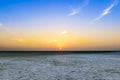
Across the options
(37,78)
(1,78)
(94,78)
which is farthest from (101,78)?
(1,78)

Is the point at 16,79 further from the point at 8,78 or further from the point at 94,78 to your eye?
the point at 94,78

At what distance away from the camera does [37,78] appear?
15477mm

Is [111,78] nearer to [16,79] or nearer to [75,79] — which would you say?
[75,79]

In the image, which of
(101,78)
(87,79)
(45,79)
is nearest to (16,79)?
(45,79)

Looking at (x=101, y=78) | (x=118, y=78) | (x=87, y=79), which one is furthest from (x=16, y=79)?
(x=118, y=78)

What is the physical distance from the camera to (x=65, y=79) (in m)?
15.0

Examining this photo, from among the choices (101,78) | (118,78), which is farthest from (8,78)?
(118,78)

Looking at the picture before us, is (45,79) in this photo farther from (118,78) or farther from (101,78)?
(118,78)

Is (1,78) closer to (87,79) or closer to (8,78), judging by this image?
(8,78)

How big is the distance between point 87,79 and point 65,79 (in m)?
1.83

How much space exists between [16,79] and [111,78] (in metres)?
7.97

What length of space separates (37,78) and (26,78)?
93 centimetres

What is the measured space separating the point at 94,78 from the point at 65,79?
8.13 feet

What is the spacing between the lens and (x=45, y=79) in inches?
595
